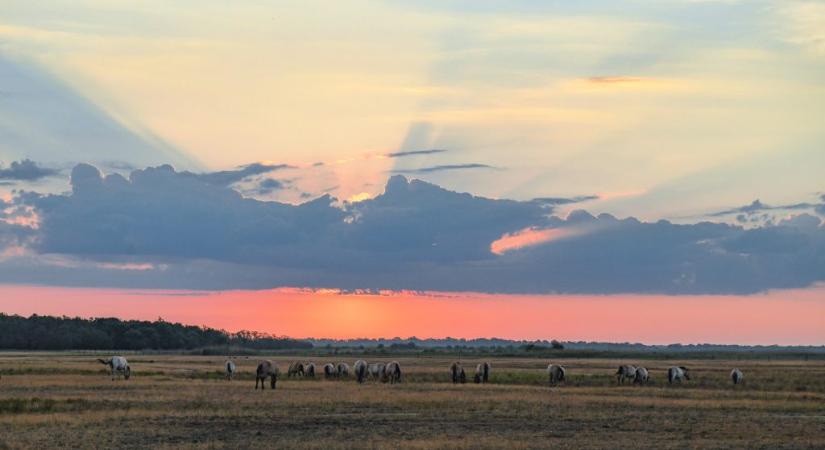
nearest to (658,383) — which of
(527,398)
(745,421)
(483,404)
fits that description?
(527,398)

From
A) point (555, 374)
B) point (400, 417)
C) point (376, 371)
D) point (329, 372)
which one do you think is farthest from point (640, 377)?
point (400, 417)

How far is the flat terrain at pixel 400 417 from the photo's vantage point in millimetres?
28297

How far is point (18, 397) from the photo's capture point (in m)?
45.7

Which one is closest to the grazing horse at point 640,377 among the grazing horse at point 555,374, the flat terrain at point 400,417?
the grazing horse at point 555,374

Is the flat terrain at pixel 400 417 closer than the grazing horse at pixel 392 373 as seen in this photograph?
Yes

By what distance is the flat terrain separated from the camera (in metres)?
28.3

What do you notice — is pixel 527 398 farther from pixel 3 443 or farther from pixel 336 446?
pixel 3 443

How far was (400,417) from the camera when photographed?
118 feet

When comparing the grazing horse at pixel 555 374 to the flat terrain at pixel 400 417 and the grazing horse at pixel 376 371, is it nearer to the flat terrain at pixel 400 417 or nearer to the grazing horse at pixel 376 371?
Answer: the flat terrain at pixel 400 417

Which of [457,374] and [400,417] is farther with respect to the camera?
[457,374]

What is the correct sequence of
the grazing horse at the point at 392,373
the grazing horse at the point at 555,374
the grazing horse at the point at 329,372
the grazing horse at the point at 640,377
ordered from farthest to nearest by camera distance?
the grazing horse at the point at 329,372, the grazing horse at the point at 640,377, the grazing horse at the point at 392,373, the grazing horse at the point at 555,374

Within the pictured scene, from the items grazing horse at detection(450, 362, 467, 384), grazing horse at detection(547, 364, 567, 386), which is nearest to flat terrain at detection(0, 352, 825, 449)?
grazing horse at detection(547, 364, 567, 386)

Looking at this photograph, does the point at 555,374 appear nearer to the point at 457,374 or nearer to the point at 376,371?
the point at 457,374

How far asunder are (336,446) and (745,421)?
49.5 feet
